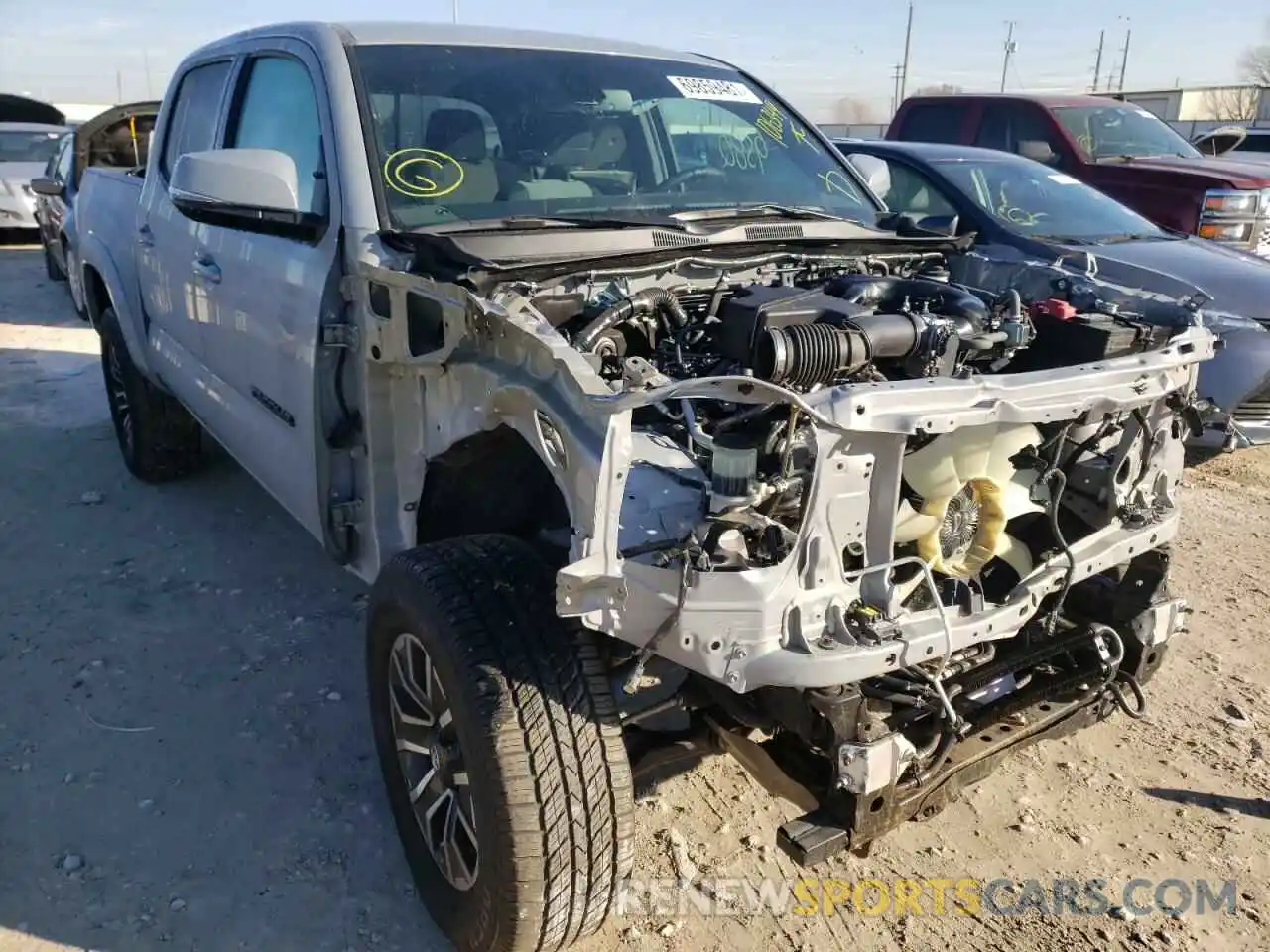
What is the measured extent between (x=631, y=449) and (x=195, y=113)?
3.21 metres

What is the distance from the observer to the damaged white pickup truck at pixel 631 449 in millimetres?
1979

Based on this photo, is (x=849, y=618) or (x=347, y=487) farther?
(x=347, y=487)

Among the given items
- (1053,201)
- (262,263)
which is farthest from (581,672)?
(1053,201)

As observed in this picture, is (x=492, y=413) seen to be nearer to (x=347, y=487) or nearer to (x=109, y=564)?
(x=347, y=487)

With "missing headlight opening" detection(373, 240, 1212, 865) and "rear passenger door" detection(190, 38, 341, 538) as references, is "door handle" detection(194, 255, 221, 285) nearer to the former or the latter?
"rear passenger door" detection(190, 38, 341, 538)

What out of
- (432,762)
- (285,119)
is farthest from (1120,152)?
(432,762)

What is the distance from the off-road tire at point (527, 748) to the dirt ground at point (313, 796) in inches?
15.1

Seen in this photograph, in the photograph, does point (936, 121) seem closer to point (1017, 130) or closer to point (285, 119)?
point (1017, 130)

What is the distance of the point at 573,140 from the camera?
A: 10.8 ft

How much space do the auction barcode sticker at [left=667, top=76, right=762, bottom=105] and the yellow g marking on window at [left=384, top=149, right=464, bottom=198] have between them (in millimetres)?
1034

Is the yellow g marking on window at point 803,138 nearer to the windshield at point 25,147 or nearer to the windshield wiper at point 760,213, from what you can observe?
the windshield wiper at point 760,213

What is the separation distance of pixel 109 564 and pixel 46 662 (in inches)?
33.5

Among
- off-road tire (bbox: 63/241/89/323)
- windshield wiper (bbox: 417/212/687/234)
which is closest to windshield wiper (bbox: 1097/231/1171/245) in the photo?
windshield wiper (bbox: 417/212/687/234)

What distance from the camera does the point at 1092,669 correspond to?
2.62 m
